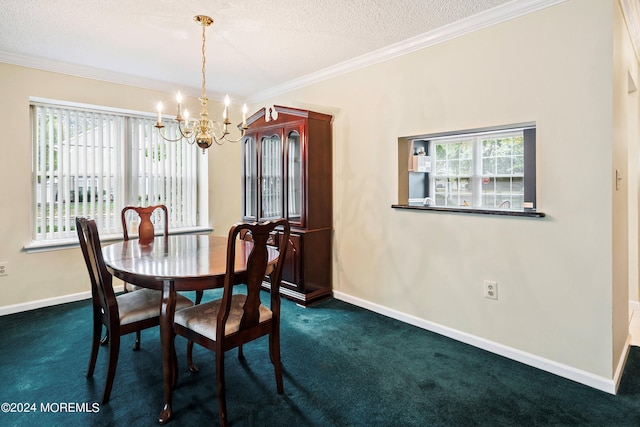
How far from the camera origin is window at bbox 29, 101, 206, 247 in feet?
11.6

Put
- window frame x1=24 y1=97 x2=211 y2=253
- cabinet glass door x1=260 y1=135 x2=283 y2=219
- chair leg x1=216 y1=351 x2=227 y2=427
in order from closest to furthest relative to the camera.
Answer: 1. chair leg x1=216 y1=351 x2=227 y2=427
2. window frame x1=24 y1=97 x2=211 y2=253
3. cabinet glass door x1=260 y1=135 x2=283 y2=219

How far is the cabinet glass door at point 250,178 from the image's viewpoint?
13.1ft

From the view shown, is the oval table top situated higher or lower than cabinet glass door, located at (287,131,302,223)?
lower

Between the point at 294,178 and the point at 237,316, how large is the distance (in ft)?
6.31

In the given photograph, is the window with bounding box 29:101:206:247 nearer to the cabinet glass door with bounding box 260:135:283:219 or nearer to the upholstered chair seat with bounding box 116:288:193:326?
the cabinet glass door with bounding box 260:135:283:219

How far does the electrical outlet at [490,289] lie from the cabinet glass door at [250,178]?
2.50 metres

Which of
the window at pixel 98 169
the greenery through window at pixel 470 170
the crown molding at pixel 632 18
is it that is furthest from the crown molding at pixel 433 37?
the window at pixel 98 169

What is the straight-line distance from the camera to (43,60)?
3297mm

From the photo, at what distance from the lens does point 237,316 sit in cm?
193

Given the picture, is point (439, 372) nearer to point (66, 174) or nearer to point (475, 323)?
point (475, 323)

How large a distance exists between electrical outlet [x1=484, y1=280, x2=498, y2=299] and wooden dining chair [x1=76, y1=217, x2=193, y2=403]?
2122 millimetres

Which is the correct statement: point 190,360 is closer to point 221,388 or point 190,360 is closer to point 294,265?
point 221,388

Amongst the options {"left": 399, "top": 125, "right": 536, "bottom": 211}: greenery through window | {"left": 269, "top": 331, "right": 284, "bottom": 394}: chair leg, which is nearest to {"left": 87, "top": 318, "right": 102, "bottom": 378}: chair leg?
{"left": 269, "top": 331, "right": 284, "bottom": 394}: chair leg

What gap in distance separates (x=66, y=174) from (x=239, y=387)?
308 cm
